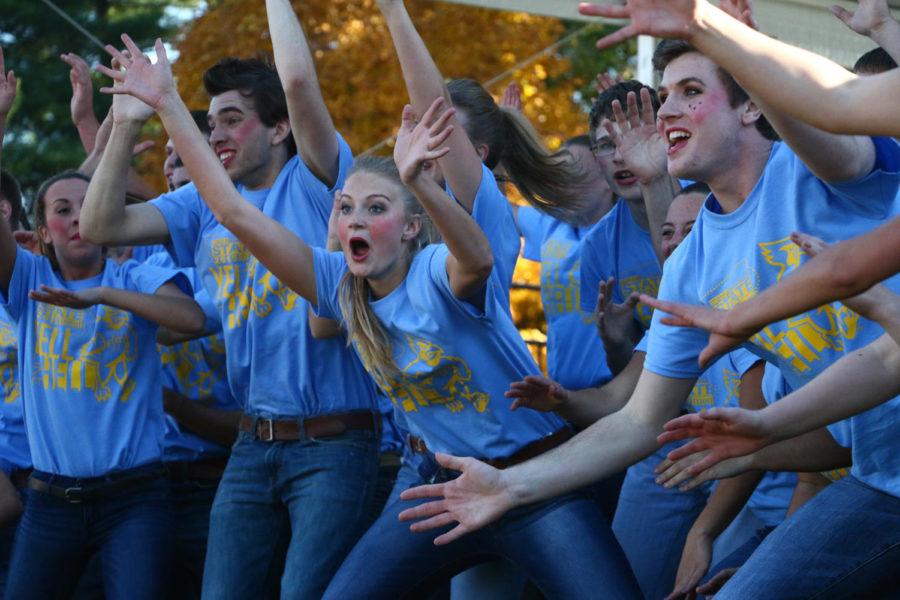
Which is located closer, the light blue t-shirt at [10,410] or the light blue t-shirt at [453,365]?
the light blue t-shirt at [453,365]

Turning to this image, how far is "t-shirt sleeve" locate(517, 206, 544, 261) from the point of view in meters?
5.79

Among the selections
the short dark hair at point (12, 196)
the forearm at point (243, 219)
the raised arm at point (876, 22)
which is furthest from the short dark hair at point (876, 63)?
the short dark hair at point (12, 196)

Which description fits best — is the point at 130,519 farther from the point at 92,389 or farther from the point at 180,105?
the point at 180,105

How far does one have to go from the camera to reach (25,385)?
15.8ft

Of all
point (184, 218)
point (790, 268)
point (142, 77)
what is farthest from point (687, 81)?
point (184, 218)

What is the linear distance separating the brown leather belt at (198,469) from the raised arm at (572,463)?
71.2 inches

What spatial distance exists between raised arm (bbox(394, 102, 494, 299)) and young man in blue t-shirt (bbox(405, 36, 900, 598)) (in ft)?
1.60

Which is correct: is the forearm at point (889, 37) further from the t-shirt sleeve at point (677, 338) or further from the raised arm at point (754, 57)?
the raised arm at point (754, 57)

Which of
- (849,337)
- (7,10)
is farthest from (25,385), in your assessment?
(7,10)

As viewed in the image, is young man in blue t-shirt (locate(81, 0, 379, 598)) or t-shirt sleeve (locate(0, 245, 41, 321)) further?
t-shirt sleeve (locate(0, 245, 41, 321))

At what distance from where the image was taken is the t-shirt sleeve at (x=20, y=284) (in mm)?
4863

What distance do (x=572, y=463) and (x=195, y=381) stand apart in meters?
2.17

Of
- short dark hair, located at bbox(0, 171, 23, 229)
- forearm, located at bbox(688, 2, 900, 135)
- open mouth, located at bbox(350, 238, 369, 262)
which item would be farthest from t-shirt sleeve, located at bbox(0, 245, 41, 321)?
forearm, located at bbox(688, 2, 900, 135)

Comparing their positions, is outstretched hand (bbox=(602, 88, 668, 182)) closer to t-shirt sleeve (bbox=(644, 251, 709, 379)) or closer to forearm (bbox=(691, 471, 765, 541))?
t-shirt sleeve (bbox=(644, 251, 709, 379))
